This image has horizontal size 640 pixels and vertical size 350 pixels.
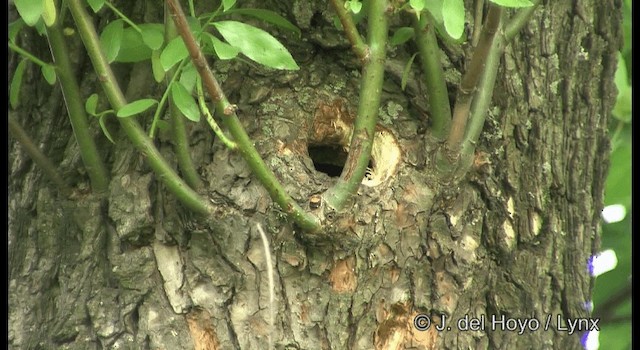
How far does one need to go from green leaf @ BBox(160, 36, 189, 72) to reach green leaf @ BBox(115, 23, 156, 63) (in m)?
0.12

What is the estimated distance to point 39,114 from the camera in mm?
1736

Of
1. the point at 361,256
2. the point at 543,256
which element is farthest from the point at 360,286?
the point at 543,256

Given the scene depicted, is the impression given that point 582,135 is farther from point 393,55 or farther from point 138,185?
point 138,185

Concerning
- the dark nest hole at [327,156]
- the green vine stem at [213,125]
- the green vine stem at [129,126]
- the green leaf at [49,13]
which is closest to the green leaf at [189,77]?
the green vine stem at [213,125]

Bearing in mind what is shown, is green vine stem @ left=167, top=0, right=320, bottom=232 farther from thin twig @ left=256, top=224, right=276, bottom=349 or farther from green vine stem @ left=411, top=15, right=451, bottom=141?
green vine stem @ left=411, top=15, right=451, bottom=141

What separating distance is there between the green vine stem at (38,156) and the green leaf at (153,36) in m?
0.32

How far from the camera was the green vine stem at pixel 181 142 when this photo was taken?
1.45 meters

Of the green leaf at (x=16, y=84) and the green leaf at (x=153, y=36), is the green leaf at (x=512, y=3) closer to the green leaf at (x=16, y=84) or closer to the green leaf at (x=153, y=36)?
the green leaf at (x=153, y=36)

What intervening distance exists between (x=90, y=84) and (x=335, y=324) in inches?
23.6

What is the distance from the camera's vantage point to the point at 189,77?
1409 millimetres

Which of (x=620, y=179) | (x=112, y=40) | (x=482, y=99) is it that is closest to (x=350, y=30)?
(x=482, y=99)

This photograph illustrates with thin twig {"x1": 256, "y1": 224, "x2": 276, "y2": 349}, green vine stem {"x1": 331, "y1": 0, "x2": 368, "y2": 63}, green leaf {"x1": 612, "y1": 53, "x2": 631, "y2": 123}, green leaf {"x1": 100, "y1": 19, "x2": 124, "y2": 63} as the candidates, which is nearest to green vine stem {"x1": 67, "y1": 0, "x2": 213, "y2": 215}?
green leaf {"x1": 100, "y1": 19, "x2": 124, "y2": 63}

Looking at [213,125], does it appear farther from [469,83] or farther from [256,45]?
[469,83]

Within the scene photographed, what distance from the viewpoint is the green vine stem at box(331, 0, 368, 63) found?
1.44m
